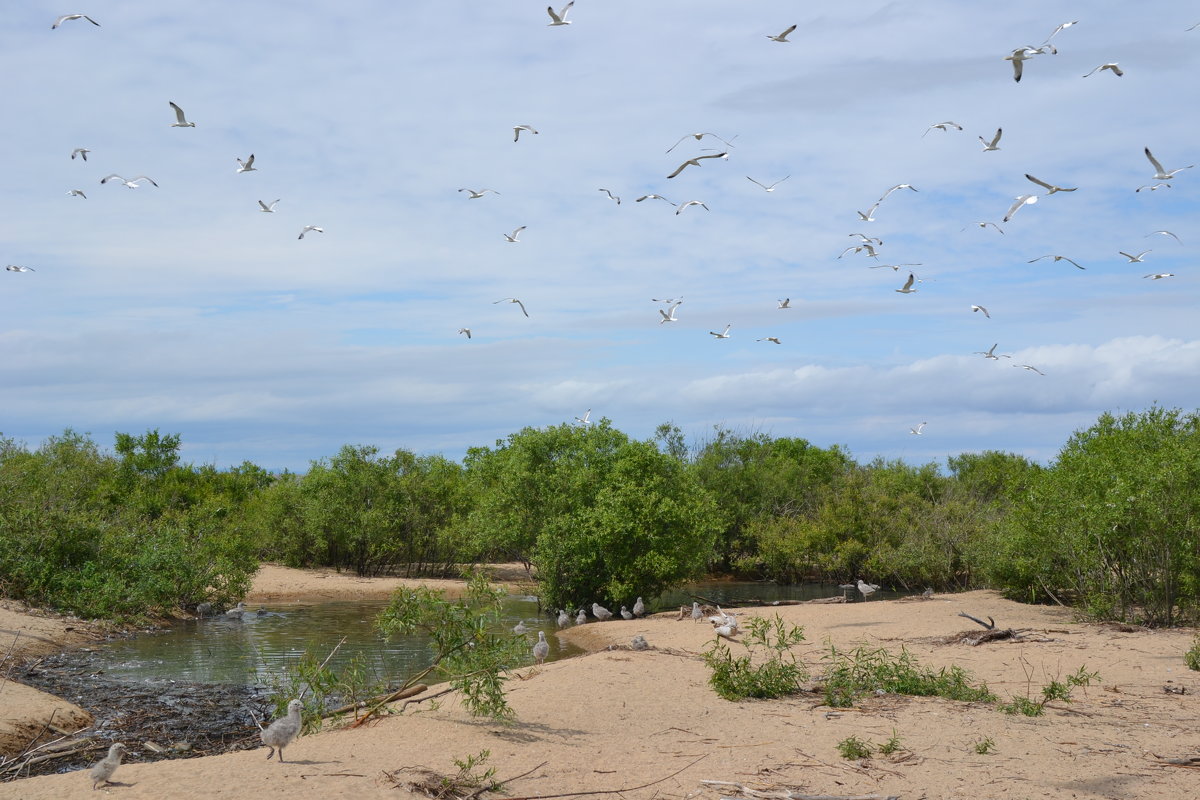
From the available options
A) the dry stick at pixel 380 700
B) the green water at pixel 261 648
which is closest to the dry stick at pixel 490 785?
the dry stick at pixel 380 700

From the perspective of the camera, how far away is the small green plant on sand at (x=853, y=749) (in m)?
9.52

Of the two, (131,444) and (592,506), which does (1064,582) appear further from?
(131,444)

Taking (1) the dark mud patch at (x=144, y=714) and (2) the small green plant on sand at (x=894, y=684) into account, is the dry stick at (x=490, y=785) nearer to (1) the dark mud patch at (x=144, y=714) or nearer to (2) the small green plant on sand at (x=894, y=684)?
(1) the dark mud patch at (x=144, y=714)

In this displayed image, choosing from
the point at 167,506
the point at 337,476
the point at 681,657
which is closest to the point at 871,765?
the point at 681,657

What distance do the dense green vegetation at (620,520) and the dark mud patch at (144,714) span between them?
265 inches

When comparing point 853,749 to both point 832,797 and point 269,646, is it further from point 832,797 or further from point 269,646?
point 269,646

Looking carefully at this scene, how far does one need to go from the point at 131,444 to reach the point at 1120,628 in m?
38.2

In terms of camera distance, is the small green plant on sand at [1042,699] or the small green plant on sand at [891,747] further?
the small green plant on sand at [1042,699]

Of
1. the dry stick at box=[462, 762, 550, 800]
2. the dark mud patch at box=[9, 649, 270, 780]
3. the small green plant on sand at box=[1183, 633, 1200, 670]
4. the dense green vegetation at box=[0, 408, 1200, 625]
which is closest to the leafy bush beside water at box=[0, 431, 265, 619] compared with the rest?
the dense green vegetation at box=[0, 408, 1200, 625]

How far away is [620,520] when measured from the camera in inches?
931

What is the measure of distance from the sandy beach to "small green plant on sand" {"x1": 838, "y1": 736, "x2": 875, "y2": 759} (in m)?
0.09

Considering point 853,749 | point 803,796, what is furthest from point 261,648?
point 803,796

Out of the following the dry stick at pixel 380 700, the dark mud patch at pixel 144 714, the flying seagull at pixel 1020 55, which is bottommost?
the dark mud patch at pixel 144 714

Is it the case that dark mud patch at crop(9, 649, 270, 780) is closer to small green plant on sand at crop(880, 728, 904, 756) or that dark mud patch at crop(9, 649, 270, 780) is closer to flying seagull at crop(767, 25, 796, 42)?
small green plant on sand at crop(880, 728, 904, 756)
